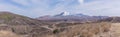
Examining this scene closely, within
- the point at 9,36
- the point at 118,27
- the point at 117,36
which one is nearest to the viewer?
the point at 117,36

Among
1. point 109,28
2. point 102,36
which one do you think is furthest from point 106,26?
point 102,36

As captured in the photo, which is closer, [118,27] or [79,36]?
[79,36]

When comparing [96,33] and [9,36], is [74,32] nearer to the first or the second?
[96,33]

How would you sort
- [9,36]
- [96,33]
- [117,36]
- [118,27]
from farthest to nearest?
1. [9,36]
2. [118,27]
3. [96,33]
4. [117,36]

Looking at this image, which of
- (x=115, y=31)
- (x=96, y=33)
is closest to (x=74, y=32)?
(x=96, y=33)

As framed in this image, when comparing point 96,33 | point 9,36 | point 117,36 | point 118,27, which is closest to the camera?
point 117,36

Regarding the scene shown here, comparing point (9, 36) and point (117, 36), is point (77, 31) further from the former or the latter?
point (9, 36)

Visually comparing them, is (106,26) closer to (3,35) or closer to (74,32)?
(74,32)

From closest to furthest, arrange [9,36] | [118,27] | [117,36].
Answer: [117,36] < [118,27] < [9,36]

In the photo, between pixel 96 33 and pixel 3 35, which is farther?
pixel 3 35
